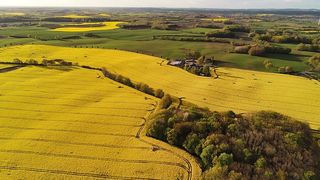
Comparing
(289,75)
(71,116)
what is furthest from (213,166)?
(289,75)

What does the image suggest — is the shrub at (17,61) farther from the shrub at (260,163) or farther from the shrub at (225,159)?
the shrub at (260,163)

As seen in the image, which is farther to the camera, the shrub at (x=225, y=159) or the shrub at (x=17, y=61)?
the shrub at (x=17, y=61)

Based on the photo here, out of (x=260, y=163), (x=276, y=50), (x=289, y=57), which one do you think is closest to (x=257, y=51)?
(x=276, y=50)

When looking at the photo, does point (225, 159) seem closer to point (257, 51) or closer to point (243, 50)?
point (257, 51)

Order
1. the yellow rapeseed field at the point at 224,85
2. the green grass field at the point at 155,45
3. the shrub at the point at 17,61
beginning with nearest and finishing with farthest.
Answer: the yellow rapeseed field at the point at 224,85, the shrub at the point at 17,61, the green grass field at the point at 155,45

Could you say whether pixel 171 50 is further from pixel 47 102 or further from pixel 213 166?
pixel 213 166

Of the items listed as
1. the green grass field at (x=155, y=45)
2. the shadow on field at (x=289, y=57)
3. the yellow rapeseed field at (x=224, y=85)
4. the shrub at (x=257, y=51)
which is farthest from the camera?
the shrub at (x=257, y=51)

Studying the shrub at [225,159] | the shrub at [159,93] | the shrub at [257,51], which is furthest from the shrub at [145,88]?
the shrub at [257,51]

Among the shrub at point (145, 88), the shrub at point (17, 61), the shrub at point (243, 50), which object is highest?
the shrub at point (243, 50)
